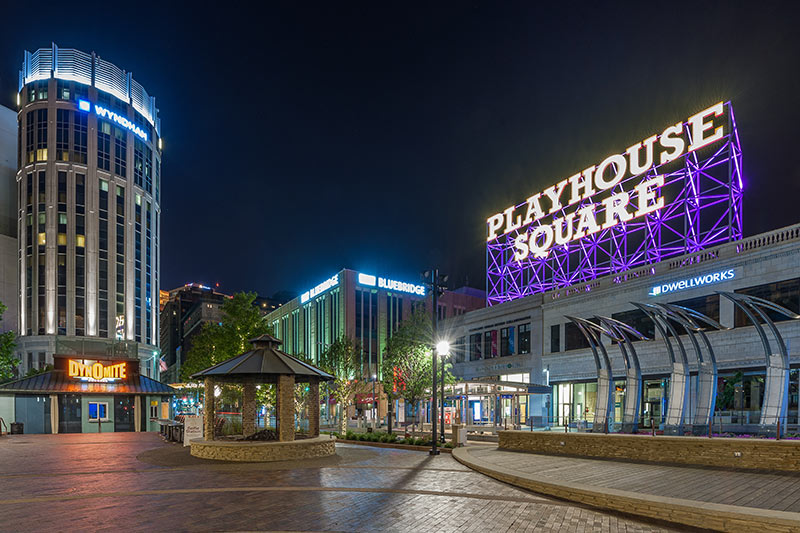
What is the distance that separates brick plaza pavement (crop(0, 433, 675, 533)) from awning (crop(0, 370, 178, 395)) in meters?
28.1

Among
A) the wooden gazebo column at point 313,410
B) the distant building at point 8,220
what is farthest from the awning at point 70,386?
the distant building at point 8,220

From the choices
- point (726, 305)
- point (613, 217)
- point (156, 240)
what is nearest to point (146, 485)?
point (726, 305)

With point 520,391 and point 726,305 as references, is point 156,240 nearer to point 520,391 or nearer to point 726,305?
point 520,391

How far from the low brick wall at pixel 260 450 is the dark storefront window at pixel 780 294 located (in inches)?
1002

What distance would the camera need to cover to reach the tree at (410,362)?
39.0 meters

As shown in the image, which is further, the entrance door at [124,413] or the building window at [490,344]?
the building window at [490,344]

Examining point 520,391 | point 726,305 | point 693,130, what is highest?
point 693,130

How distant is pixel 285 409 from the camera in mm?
23828

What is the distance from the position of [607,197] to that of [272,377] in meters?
34.5

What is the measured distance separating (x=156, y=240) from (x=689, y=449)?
90.1 meters

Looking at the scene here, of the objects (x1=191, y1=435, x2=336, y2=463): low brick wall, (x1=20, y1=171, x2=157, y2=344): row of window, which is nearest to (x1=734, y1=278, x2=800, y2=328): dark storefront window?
(x1=191, y1=435, x2=336, y2=463): low brick wall

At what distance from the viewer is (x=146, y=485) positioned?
15859 millimetres

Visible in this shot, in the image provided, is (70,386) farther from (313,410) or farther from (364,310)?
(364,310)

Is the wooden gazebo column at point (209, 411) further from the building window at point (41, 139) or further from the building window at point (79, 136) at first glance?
the building window at point (41, 139)
